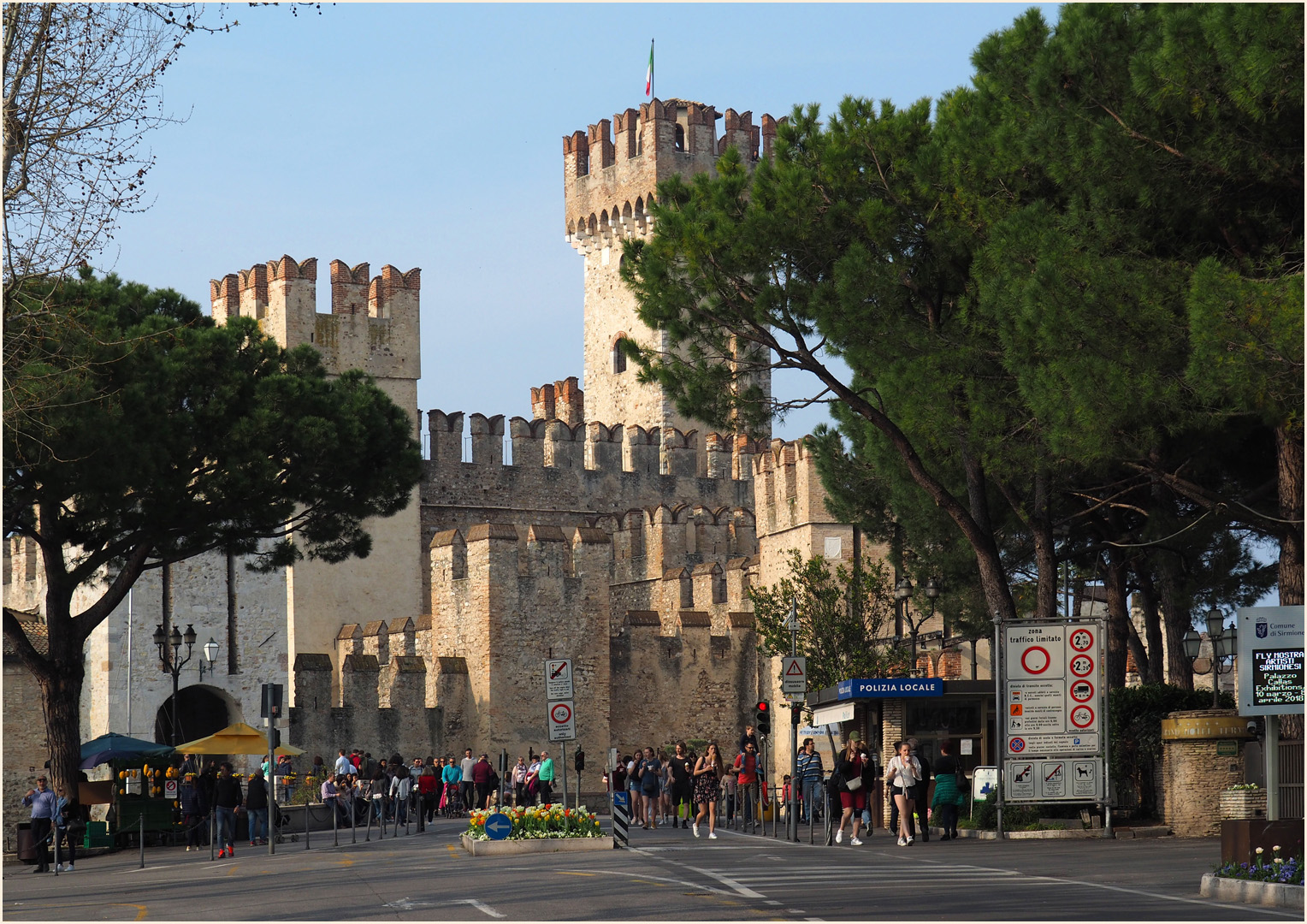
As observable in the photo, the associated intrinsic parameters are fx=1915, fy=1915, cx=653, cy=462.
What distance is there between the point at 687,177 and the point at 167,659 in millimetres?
25232

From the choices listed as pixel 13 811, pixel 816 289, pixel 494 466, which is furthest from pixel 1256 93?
pixel 494 466

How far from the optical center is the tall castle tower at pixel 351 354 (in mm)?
43719

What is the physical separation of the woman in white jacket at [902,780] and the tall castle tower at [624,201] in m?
32.6

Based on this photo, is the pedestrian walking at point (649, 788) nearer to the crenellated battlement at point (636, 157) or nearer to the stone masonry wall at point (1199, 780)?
the stone masonry wall at point (1199, 780)

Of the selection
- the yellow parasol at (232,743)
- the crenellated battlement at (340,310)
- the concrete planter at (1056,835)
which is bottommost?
the concrete planter at (1056,835)

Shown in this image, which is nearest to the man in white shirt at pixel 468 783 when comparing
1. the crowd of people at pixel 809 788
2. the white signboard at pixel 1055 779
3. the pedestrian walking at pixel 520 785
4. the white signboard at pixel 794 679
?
the pedestrian walking at pixel 520 785

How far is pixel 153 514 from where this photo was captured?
28.8 meters

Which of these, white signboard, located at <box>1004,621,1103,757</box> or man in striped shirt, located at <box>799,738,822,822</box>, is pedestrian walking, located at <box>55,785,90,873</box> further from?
white signboard, located at <box>1004,621,1103,757</box>

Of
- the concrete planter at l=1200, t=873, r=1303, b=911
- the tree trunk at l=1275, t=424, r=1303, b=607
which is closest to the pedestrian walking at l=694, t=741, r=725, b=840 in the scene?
the tree trunk at l=1275, t=424, r=1303, b=607

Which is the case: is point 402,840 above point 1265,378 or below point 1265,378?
below

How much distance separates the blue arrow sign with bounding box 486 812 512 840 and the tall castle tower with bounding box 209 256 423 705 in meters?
22.2

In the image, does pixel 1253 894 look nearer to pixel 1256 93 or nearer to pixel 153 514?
pixel 1256 93

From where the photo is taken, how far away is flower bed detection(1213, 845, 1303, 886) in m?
13.5

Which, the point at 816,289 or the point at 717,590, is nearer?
the point at 816,289
